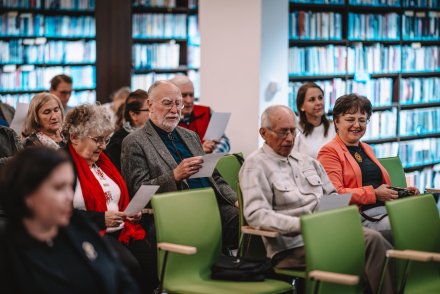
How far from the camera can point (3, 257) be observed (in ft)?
8.36

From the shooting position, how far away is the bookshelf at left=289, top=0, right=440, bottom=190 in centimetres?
820

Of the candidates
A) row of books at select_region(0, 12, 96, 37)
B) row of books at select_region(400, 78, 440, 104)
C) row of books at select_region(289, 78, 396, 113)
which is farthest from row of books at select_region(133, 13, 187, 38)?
row of books at select_region(400, 78, 440, 104)

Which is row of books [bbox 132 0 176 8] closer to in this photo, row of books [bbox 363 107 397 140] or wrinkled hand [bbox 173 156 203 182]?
row of books [bbox 363 107 397 140]

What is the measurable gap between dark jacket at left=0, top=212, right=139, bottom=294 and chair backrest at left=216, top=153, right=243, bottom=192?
8.81 ft

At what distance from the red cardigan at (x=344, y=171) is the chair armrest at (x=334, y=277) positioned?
5.13ft

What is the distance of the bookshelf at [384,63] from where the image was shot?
820cm

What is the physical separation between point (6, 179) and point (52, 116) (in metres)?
2.73

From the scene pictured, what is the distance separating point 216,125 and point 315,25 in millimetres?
2582

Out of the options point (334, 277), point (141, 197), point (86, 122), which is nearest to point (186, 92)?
point (86, 122)

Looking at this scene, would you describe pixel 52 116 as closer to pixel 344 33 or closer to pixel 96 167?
pixel 96 167

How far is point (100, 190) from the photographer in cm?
448

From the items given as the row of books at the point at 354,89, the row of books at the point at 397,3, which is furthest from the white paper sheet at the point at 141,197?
the row of books at the point at 397,3

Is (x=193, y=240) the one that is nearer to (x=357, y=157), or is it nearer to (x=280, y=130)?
(x=280, y=130)

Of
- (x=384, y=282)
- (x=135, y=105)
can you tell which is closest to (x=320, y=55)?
(x=135, y=105)
